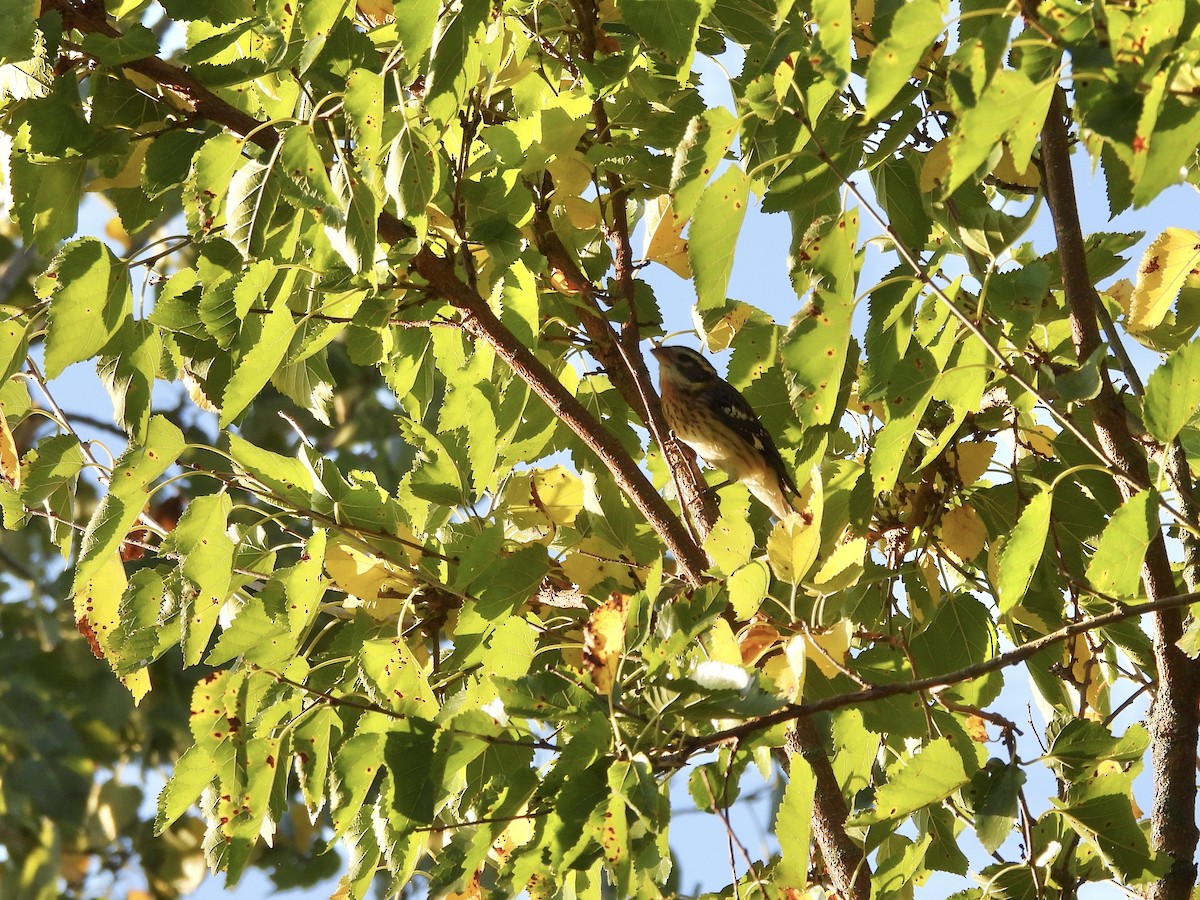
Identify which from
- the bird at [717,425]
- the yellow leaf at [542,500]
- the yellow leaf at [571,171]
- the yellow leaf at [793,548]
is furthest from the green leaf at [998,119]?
the bird at [717,425]

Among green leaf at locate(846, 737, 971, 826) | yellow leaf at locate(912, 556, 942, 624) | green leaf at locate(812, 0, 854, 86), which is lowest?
green leaf at locate(846, 737, 971, 826)

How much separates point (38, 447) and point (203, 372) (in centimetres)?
40

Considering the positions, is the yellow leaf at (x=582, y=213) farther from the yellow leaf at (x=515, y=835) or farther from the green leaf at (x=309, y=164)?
the yellow leaf at (x=515, y=835)

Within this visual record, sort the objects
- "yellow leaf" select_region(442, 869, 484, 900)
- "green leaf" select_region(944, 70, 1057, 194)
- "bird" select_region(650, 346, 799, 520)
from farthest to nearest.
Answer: "bird" select_region(650, 346, 799, 520)
"yellow leaf" select_region(442, 869, 484, 900)
"green leaf" select_region(944, 70, 1057, 194)

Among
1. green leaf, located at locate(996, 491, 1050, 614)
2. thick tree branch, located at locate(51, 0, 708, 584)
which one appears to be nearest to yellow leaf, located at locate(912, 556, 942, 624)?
thick tree branch, located at locate(51, 0, 708, 584)

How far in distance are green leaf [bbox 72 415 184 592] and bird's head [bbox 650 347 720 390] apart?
407 centimetres

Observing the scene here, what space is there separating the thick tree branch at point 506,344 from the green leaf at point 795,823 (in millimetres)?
566

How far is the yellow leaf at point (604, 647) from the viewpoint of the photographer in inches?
73.4

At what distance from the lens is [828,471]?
2.91 metres

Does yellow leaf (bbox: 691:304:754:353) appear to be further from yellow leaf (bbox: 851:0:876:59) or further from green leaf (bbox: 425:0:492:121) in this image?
green leaf (bbox: 425:0:492:121)

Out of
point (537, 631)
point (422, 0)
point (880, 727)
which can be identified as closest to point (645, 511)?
point (537, 631)

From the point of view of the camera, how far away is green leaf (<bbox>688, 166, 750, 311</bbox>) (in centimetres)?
213

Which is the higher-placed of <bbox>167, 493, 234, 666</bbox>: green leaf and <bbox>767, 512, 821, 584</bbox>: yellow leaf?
<bbox>167, 493, 234, 666</bbox>: green leaf

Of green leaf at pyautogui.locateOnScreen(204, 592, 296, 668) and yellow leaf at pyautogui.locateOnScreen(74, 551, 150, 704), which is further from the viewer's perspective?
yellow leaf at pyautogui.locateOnScreen(74, 551, 150, 704)
